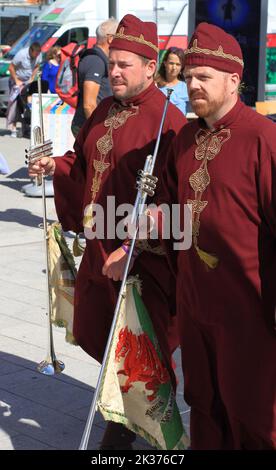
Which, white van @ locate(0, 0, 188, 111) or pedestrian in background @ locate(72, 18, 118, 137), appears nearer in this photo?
pedestrian in background @ locate(72, 18, 118, 137)

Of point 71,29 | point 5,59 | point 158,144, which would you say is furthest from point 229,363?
point 5,59

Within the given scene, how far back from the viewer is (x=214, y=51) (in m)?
3.21

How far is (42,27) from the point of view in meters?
19.0

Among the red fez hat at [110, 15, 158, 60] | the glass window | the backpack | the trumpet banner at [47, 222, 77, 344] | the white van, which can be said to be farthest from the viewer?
the glass window

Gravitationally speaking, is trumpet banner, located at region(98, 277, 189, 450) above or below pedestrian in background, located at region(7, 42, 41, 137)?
above

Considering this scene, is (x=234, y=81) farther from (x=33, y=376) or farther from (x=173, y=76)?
(x=173, y=76)

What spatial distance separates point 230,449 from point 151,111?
1.43 metres

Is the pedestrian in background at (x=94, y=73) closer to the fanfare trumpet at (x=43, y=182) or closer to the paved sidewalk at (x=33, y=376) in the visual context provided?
the paved sidewalk at (x=33, y=376)

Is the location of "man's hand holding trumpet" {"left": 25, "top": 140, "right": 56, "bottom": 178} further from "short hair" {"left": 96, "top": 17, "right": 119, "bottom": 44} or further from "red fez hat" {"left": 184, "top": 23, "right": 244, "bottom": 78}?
"short hair" {"left": 96, "top": 17, "right": 119, "bottom": 44}

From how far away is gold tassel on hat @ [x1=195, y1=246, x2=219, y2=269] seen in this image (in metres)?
3.20

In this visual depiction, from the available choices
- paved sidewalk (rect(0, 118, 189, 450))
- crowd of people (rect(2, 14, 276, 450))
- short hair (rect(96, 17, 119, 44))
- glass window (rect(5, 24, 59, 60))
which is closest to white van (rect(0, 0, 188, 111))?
glass window (rect(5, 24, 59, 60))

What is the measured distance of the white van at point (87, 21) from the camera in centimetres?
1706

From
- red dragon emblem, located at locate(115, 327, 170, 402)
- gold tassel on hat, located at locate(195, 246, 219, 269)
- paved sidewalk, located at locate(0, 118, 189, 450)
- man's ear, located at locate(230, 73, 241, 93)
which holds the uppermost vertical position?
man's ear, located at locate(230, 73, 241, 93)
